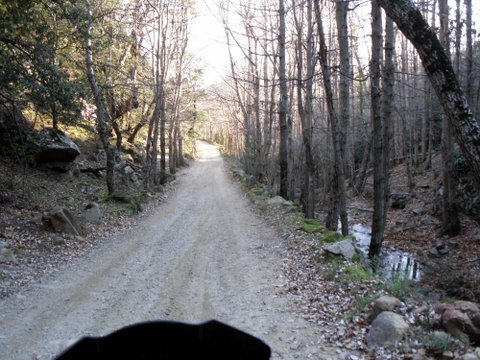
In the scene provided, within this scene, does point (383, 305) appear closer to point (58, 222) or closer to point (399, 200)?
point (58, 222)

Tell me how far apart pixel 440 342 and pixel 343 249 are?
13.5 feet

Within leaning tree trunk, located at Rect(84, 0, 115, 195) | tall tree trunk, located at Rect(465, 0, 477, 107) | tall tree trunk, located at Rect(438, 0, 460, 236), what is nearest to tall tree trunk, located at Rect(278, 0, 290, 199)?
tall tree trunk, located at Rect(438, 0, 460, 236)

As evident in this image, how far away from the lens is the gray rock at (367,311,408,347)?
215 inches

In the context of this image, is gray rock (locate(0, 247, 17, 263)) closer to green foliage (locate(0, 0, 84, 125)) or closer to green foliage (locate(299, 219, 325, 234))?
green foliage (locate(0, 0, 84, 125))

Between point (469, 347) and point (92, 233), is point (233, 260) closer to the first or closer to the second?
point (92, 233)

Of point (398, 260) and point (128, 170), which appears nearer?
point (398, 260)

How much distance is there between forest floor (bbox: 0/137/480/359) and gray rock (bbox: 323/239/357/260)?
28 cm

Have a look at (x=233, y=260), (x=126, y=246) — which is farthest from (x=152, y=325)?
(x=126, y=246)

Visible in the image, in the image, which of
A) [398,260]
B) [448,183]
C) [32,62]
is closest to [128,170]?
[32,62]

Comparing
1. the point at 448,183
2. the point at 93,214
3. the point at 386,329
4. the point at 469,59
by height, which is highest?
the point at 469,59

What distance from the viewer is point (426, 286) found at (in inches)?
Answer: 416

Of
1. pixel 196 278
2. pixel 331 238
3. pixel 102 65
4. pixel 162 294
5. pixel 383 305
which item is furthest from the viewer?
pixel 102 65

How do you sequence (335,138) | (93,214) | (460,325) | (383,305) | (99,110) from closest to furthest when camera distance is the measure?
(460,325), (383,305), (335,138), (93,214), (99,110)

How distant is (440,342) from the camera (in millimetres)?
5062
